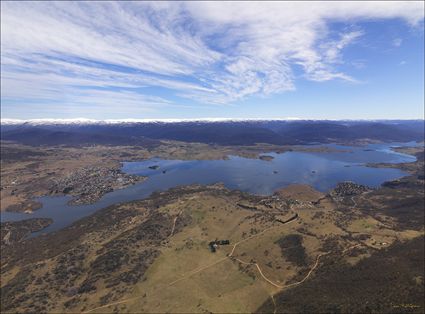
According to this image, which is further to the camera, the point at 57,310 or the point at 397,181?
the point at 397,181

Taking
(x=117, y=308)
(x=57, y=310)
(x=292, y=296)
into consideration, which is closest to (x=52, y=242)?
(x=57, y=310)

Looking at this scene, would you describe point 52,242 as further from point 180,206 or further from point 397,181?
point 397,181

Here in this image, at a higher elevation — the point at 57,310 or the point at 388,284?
the point at 388,284

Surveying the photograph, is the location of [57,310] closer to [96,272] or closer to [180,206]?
[96,272]

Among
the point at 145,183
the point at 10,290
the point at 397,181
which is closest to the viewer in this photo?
the point at 10,290

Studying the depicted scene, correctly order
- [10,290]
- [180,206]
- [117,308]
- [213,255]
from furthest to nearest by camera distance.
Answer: [180,206] → [213,255] → [10,290] → [117,308]

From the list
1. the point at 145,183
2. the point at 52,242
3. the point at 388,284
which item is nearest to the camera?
the point at 388,284

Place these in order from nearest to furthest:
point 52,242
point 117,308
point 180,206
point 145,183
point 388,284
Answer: point 388,284 < point 117,308 < point 52,242 < point 180,206 < point 145,183

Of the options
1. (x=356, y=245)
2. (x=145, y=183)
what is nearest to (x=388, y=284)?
(x=356, y=245)

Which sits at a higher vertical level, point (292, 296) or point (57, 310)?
point (292, 296)
